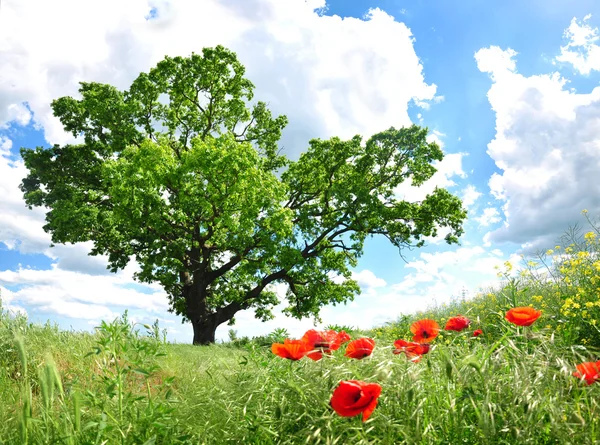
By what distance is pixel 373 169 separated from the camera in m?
19.8

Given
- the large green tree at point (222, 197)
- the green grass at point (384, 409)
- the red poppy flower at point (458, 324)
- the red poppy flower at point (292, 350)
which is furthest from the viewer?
the large green tree at point (222, 197)

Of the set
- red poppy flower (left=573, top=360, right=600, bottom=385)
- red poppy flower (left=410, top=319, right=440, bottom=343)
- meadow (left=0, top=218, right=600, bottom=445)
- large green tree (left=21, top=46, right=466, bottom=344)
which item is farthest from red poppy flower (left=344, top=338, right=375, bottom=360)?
large green tree (left=21, top=46, right=466, bottom=344)

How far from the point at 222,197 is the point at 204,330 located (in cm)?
605

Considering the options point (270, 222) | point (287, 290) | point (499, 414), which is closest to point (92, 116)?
point (270, 222)

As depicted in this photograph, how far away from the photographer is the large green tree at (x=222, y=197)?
1677 centimetres

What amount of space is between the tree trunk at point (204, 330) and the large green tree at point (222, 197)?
0.04 metres

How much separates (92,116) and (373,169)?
11.7 m

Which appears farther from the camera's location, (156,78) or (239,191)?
(156,78)

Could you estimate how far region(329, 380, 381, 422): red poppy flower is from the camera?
2.17 metres

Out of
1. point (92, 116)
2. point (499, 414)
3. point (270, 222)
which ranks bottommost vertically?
point (499, 414)

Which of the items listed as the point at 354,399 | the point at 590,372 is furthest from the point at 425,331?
the point at 354,399

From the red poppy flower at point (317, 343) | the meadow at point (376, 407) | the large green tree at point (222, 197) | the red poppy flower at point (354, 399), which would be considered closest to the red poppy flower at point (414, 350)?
the meadow at point (376, 407)

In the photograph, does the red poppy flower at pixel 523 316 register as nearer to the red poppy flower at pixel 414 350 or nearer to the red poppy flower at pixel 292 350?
the red poppy flower at pixel 414 350

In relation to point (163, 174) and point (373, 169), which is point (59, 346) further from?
point (373, 169)
